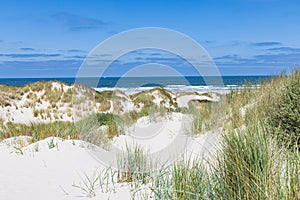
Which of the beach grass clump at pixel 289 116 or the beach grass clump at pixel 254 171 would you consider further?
the beach grass clump at pixel 289 116

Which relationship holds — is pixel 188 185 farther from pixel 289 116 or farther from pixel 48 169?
pixel 48 169

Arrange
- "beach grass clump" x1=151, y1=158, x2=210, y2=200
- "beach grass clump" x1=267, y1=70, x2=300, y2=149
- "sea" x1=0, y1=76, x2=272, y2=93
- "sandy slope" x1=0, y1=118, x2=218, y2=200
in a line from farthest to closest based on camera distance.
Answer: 1. "sea" x1=0, y1=76, x2=272, y2=93
2. "beach grass clump" x1=267, y1=70, x2=300, y2=149
3. "sandy slope" x1=0, y1=118, x2=218, y2=200
4. "beach grass clump" x1=151, y1=158, x2=210, y2=200

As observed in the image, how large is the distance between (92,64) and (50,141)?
6.68 feet

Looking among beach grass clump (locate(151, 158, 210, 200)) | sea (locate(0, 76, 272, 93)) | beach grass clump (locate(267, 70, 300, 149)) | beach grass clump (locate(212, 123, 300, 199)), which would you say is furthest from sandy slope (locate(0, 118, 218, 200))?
sea (locate(0, 76, 272, 93))

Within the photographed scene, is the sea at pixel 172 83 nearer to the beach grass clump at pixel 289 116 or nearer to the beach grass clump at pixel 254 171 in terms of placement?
the beach grass clump at pixel 289 116

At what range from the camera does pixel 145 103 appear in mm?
18656

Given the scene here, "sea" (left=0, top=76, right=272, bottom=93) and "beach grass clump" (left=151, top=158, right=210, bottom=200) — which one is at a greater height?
"sea" (left=0, top=76, right=272, bottom=93)

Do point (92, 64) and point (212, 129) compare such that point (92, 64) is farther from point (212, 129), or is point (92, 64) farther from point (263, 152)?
point (263, 152)

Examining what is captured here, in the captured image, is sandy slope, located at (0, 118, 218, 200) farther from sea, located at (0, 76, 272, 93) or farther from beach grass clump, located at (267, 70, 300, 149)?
sea, located at (0, 76, 272, 93)

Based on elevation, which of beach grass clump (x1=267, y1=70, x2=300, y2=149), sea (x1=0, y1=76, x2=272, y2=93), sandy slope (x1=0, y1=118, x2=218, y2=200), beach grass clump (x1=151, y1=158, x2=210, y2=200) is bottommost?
sandy slope (x1=0, y1=118, x2=218, y2=200)

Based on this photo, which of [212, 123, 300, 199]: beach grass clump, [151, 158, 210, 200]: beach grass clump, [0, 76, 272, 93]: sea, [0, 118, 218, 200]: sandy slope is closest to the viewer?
[212, 123, 300, 199]: beach grass clump

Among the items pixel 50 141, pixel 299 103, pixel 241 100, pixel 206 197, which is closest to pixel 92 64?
pixel 50 141

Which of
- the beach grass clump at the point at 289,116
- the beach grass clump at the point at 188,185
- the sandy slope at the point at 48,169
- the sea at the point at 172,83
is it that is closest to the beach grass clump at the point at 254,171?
the beach grass clump at the point at 188,185

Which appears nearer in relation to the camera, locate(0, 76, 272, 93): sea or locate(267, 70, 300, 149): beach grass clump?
locate(267, 70, 300, 149): beach grass clump
